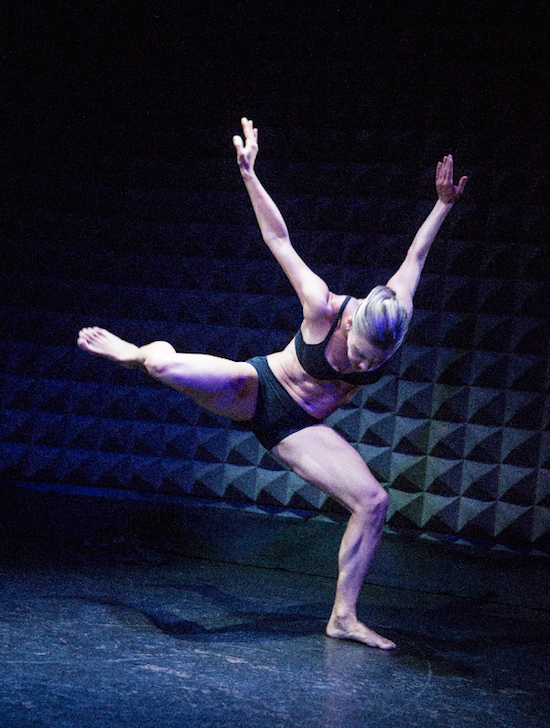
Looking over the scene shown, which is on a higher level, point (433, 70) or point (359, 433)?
point (433, 70)

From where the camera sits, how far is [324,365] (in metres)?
2.92

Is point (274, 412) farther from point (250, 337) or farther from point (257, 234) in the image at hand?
point (257, 234)

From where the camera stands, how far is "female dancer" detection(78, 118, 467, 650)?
2883 millimetres

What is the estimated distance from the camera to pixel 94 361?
4930 millimetres

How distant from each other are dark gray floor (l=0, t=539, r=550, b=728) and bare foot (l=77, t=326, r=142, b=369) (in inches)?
40.8

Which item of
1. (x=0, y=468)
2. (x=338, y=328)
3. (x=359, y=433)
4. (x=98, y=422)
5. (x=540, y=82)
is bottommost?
(x=0, y=468)

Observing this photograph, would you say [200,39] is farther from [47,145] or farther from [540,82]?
[540,82]

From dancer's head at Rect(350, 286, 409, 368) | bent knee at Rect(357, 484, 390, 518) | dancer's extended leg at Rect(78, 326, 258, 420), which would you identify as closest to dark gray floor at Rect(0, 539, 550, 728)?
bent knee at Rect(357, 484, 390, 518)

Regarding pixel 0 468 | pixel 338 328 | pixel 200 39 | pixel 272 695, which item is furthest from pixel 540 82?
pixel 0 468

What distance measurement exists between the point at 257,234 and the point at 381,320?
229 centimetres

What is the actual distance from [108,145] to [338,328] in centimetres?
280

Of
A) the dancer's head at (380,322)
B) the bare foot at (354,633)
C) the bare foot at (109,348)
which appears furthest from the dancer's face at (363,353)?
the bare foot at (354,633)

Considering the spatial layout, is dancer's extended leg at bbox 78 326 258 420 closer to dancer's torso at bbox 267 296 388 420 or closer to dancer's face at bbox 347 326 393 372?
dancer's torso at bbox 267 296 388 420

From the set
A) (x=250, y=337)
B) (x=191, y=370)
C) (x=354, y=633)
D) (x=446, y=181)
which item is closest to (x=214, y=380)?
(x=191, y=370)
